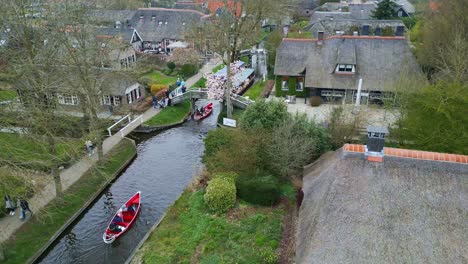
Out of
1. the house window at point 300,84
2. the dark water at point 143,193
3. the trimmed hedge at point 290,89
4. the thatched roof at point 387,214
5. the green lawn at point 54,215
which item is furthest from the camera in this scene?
the trimmed hedge at point 290,89

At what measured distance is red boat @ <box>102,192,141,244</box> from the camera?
83.5ft

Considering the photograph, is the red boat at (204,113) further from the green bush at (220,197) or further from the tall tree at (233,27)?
the green bush at (220,197)

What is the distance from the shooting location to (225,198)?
24.5 meters

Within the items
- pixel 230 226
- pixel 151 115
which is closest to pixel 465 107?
pixel 230 226

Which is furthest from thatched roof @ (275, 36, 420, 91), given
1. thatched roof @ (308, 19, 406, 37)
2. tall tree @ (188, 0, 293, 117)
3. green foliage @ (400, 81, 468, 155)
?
thatched roof @ (308, 19, 406, 37)

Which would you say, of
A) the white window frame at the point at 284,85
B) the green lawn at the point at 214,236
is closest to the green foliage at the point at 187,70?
the white window frame at the point at 284,85

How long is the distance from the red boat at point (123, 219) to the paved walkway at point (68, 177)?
3.83 metres

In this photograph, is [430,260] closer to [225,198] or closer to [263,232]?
[263,232]

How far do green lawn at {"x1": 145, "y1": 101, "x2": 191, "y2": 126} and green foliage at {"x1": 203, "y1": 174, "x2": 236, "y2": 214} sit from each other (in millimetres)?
19798

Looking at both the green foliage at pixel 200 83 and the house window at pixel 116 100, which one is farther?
the green foliage at pixel 200 83

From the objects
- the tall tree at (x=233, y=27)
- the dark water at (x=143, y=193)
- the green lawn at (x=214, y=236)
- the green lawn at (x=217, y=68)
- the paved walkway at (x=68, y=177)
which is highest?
the tall tree at (x=233, y=27)

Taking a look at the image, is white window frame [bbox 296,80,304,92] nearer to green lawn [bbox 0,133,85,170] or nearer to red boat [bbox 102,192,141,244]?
red boat [bbox 102,192,141,244]

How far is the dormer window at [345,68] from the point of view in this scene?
41781 mm

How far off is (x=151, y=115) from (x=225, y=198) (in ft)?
74.8
